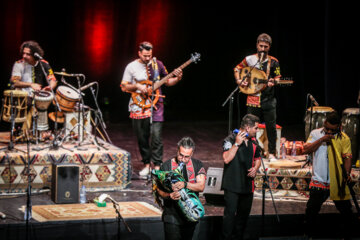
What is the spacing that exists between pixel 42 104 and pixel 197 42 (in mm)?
7432

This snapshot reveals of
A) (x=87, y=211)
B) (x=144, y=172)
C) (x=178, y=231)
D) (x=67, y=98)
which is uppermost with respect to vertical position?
(x=67, y=98)

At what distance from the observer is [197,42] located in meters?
16.0

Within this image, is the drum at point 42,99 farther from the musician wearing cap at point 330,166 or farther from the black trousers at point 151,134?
the musician wearing cap at point 330,166

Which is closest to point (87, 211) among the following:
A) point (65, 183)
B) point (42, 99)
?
point (65, 183)

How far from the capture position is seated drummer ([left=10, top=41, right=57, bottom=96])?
9.51m

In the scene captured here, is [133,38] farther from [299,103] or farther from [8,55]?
[299,103]

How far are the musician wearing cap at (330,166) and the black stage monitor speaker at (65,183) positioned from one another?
328 centimetres

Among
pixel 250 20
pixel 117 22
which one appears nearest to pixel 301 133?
pixel 250 20

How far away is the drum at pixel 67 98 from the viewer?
31.4ft

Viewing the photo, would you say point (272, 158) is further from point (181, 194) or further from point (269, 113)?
point (181, 194)

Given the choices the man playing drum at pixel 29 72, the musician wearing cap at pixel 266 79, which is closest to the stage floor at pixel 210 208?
the musician wearing cap at pixel 266 79

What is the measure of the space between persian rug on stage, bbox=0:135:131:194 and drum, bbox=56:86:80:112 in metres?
1.03

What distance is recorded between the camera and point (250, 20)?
16000 millimetres

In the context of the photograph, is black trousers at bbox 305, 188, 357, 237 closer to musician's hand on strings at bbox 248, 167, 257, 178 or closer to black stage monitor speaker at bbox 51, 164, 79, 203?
musician's hand on strings at bbox 248, 167, 257, 178
